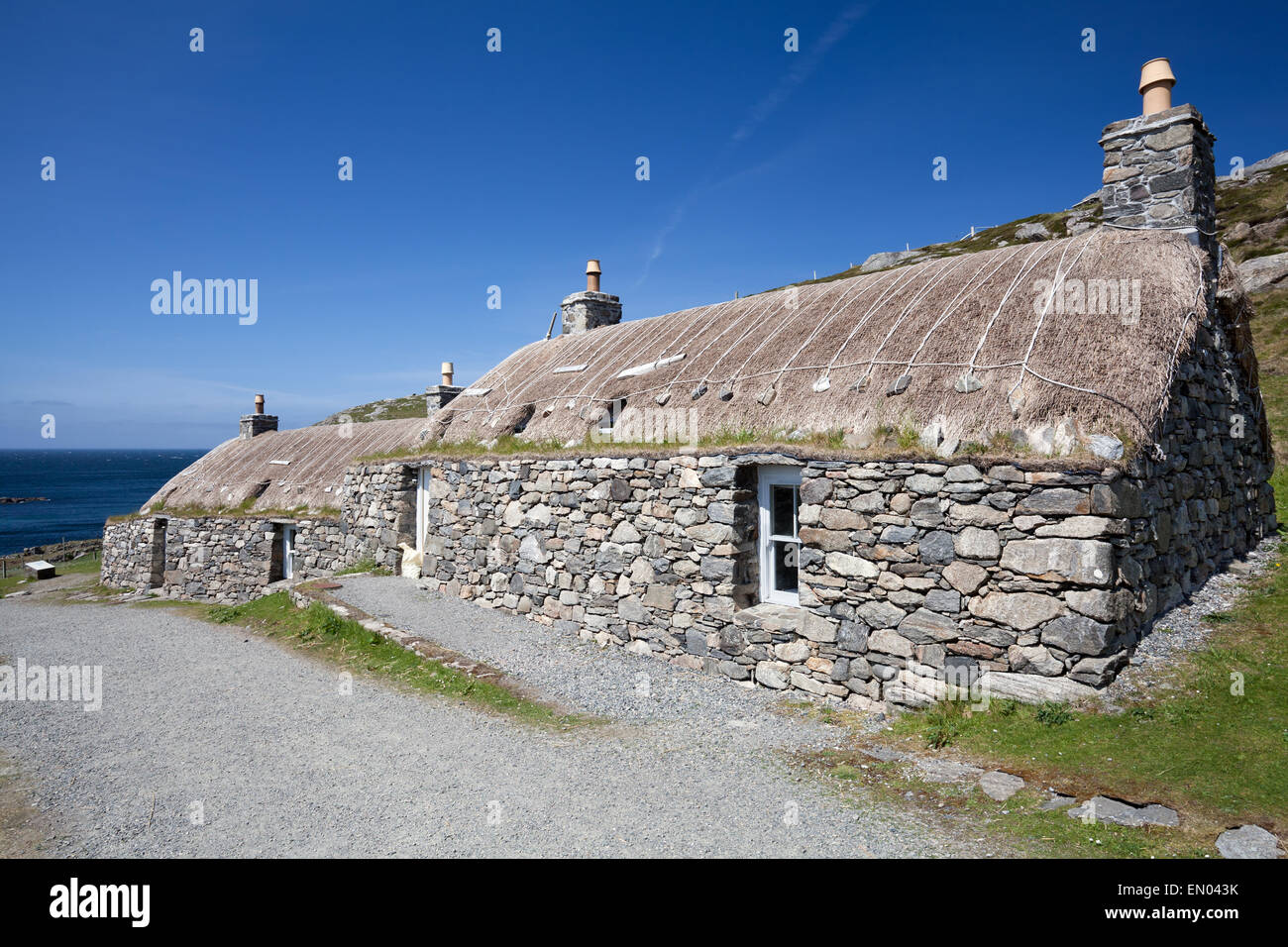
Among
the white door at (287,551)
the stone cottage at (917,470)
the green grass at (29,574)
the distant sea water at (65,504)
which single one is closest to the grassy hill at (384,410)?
the distant sea water at (65,504)

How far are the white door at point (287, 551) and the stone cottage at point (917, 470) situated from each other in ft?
32.0

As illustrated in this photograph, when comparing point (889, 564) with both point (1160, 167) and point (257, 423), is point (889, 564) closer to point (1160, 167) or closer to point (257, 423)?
point (1160, 167)

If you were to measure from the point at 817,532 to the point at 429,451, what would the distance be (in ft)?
30.6

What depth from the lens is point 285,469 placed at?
73.0ft

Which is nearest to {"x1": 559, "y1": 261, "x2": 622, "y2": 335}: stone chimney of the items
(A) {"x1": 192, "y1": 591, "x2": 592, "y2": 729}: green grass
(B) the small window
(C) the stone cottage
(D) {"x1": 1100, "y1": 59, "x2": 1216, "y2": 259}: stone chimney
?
(C) the stone cottage

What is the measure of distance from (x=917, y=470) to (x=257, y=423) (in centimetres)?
2716

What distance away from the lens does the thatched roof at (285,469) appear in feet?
67.5

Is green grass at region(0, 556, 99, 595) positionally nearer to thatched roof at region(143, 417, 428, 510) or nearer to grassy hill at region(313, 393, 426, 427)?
thatched roof at region(143, 417, 428, 510)

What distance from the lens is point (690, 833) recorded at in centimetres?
473

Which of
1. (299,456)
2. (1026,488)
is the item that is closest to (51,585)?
(299,456)

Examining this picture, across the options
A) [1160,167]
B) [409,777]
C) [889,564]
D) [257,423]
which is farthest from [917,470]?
[257,423]

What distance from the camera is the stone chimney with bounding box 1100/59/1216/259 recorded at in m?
7.94

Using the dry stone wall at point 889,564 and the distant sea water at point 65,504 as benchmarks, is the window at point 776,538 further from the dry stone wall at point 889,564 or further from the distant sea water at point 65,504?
the distant sea water at point 65,504
